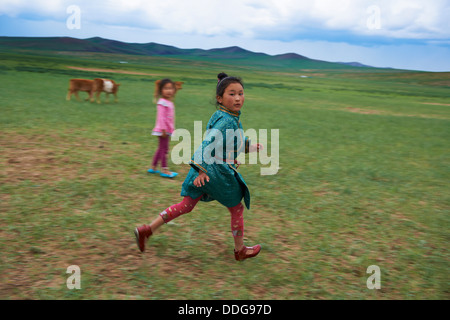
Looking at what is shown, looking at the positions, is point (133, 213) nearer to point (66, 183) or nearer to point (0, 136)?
point (66, 183)

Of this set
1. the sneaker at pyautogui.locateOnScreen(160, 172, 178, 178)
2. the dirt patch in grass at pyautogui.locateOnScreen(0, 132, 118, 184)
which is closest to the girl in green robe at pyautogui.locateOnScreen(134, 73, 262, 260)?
the sneaker at pyautogui.locateOnScreen(160, 172, 178, 178)

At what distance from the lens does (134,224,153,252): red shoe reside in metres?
3.64

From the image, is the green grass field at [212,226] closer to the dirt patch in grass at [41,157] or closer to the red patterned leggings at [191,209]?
the dirt patch in grass at [41,157]

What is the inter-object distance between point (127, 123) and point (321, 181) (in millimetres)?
6536

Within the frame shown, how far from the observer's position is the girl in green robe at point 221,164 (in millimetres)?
3377

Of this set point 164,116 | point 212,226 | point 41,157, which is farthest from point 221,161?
point 41,157

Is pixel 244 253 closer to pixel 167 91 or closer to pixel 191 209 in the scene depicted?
pixel 191 209

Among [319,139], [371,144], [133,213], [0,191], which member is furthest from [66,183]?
[371,144]

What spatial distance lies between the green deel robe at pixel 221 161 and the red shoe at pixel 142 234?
503 mm

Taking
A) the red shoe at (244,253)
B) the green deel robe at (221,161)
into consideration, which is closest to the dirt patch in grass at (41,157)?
the green deel robe at (221,161)

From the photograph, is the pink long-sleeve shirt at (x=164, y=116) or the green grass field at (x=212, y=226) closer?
the green grass field at (x=212, y=226)

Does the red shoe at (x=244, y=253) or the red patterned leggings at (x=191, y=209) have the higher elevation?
the red patterned leggings at (x=191, y=209)

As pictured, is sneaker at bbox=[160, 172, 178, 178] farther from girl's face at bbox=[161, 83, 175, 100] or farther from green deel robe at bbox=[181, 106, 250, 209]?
green deel robe at bbox=[181, 106, 250, 209]
